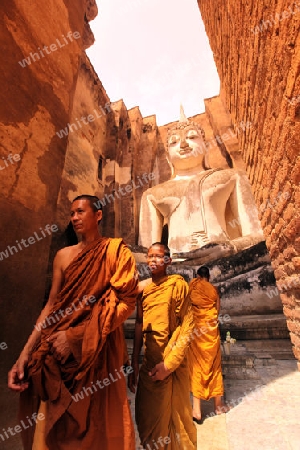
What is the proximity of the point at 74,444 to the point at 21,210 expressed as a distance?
1482mm

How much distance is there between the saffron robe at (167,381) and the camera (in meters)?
1.54

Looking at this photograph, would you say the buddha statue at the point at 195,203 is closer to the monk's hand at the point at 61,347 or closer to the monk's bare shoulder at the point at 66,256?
the monk's bare shoulder at the point at 66,256

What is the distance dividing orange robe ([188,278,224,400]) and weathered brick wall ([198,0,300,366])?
2.35 feet

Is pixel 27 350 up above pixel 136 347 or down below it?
above

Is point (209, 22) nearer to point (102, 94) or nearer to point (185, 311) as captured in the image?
point (185, 311)

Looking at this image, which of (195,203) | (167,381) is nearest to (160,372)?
(167,381)

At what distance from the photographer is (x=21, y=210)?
74.0 inches

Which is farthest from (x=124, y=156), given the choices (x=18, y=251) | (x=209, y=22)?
(x=18, y=251)

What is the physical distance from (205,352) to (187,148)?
6.05m

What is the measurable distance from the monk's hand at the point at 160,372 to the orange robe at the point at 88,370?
0.30m

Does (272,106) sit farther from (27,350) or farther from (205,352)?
(205,352)

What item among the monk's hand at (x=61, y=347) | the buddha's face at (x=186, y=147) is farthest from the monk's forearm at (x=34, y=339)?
the buddha's face at (x=186, y=147)

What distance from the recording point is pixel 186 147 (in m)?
7.33

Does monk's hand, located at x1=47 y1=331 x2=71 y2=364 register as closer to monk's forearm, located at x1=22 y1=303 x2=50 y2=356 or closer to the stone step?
monk's forearm, located at x1=22 y1=303 x2=50 y2=356
